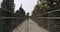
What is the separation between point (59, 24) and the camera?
10.6 ft

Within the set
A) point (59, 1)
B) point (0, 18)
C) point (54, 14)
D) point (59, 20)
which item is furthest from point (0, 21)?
point (59, 1)

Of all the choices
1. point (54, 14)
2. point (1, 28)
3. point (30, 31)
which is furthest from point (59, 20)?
point (30, 31)

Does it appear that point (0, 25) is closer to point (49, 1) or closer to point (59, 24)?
point (59, 24)

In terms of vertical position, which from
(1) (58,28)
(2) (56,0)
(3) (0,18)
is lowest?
(1) (58,28)

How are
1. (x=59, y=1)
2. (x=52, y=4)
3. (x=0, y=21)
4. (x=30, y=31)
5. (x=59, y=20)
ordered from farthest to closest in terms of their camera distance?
(x=52, y=4) → (x=59, y=1) → (x=30, y=31) → (x=59, y=20) → (x=0, y=21)

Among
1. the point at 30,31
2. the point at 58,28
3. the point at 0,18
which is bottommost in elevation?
the point at 30,31

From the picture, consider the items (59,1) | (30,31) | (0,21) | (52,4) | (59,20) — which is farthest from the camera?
(52,4)

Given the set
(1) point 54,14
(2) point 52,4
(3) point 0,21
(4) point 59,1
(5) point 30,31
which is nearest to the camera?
(3) point 0,21

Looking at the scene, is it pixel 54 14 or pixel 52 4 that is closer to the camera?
pixel 54 14

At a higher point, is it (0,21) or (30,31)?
(0,21)

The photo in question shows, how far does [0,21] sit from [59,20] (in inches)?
46.4

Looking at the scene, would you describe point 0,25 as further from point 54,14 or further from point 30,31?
point 30,31

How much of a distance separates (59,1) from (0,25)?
9.30m

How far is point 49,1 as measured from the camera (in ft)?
42.8
